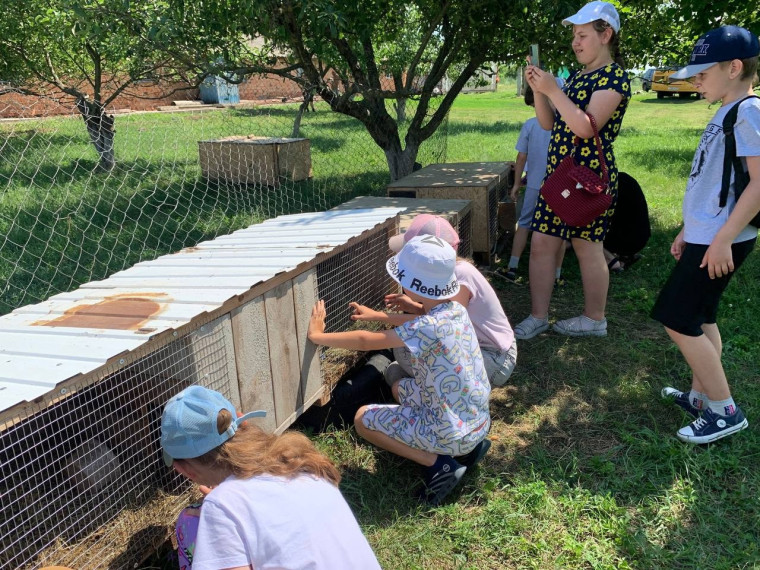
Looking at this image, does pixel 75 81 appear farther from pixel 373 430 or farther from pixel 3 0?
pixel 373 430

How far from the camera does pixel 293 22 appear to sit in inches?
208

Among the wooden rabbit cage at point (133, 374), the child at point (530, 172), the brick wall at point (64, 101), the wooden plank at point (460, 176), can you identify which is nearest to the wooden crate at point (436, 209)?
the wooden plank at point (460, 176)

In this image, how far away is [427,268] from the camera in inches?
94.4

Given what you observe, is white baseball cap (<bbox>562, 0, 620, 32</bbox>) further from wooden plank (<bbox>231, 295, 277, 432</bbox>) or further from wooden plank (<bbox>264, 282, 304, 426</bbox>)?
wooden plank (<bbox>231, 295, 277, 432</bbox>)

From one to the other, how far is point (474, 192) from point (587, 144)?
1.49 metres

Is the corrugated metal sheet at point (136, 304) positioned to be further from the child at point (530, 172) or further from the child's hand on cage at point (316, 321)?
the child at point (530, 172)

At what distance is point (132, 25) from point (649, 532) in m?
5.50

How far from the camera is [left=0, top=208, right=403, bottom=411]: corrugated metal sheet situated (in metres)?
1.72

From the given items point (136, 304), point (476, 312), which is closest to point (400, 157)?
point (476, 312)

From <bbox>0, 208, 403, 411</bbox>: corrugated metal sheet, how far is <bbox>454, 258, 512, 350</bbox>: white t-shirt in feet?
1.97

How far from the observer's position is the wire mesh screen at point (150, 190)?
16.9 ft

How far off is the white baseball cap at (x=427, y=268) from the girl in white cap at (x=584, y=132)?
1374 mm

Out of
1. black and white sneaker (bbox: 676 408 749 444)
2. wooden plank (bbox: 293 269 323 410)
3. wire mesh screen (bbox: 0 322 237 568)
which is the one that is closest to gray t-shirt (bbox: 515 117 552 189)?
black and white sneaker (bbox: 676 408 749 444)

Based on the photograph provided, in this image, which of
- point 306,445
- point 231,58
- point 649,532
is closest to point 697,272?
point 649,532
